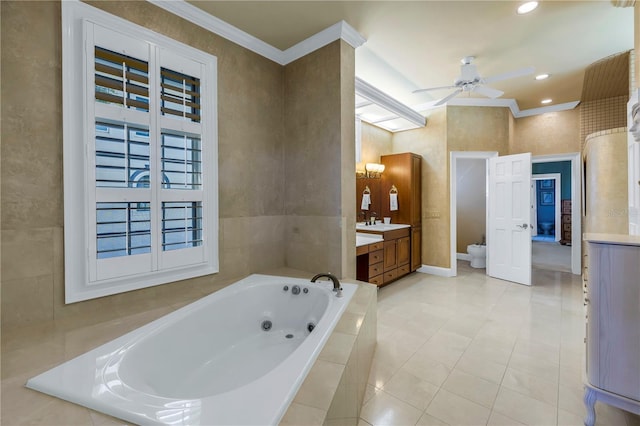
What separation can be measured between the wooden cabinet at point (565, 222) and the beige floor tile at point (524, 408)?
797 cm

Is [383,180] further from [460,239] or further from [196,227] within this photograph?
[196,227]

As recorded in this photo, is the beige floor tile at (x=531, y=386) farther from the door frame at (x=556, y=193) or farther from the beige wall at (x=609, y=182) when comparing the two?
the door frame at (x=556, y=193)

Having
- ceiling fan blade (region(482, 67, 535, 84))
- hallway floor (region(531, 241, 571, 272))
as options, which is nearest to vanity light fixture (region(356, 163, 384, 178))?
ceiling fan blade (region(482, 67, 535, 84))

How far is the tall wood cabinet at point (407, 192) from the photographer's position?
4297mm

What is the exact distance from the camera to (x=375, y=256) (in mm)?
3545

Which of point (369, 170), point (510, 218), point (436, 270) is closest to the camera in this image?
point (510, 218)

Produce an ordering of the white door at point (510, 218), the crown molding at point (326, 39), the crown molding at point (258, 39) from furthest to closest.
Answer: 1. the white door at point (510, 218)
2. the crown molding at point (326, 39)
3. the crown molding at point (258, 39)

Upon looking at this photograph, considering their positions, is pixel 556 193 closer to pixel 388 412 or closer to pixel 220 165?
pixel 388 412

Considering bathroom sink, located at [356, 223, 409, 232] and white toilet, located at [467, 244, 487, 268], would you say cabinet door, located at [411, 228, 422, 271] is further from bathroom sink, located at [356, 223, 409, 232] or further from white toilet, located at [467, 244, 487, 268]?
white toilet, located at [467, 244, 487, 268]

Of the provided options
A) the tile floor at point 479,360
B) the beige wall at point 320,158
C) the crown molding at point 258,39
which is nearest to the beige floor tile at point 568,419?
the tile floor at point 479,360

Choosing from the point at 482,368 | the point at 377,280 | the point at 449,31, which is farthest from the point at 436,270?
the point at 449,31

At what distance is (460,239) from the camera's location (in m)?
5.80

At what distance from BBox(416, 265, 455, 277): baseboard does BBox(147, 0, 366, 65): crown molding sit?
3.51 metres

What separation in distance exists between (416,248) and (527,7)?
3.22 metres
